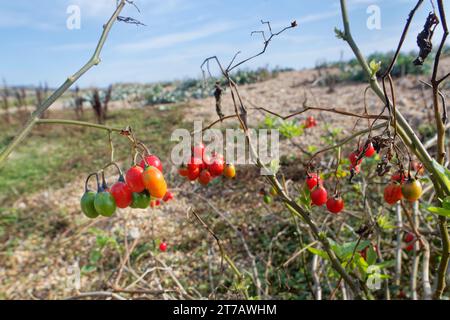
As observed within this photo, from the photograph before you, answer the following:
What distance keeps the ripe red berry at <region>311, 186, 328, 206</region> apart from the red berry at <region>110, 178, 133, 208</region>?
2.12 ft

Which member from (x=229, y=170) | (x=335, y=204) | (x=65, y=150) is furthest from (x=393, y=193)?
(x=65, y=150)

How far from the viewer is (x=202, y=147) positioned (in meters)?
1.38

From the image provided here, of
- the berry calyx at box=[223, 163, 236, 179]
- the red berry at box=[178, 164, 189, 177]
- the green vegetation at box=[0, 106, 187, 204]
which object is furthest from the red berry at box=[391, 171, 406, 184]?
the green vegetation at box=[0, 106, 187, 204]

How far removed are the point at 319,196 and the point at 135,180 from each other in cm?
65

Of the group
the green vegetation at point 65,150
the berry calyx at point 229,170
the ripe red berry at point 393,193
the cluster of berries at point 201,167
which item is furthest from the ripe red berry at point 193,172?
the green vegetation at point 65,150

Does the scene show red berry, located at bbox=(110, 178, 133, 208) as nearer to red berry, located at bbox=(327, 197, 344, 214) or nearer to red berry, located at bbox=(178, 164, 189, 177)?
red berry, located at bbox=(178, 164, 189, 177)

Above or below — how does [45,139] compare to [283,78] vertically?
below

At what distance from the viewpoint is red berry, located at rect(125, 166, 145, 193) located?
105cm

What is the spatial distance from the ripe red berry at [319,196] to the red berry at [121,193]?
2.12 ft

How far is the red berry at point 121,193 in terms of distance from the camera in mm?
1059

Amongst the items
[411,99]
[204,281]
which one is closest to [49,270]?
[204,281]

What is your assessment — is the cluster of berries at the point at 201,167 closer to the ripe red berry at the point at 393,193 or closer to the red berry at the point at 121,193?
the red berry at the point at 121,193
